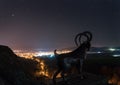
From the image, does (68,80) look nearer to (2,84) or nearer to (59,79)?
(59,79)

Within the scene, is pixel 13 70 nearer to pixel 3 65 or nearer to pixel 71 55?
pixel 3 65

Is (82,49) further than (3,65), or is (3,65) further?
(3,65)

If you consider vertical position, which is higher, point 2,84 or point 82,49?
point 82,49

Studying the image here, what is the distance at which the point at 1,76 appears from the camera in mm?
18547

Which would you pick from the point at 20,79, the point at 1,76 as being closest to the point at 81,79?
the point at 20,79

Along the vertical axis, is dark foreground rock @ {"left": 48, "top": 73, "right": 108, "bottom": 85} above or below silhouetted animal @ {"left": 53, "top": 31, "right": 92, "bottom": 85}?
below

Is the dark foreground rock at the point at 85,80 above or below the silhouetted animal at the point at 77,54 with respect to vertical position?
below

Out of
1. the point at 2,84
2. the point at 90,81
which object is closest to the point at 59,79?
the point at 90,81

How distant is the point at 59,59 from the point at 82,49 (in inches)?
64.8

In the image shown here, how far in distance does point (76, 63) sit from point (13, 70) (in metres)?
4.26

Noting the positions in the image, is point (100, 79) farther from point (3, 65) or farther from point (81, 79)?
point (3, 65)

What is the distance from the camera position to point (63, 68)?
17484 mm

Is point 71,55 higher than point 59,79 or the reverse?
higher

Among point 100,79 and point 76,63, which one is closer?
point 76,63
